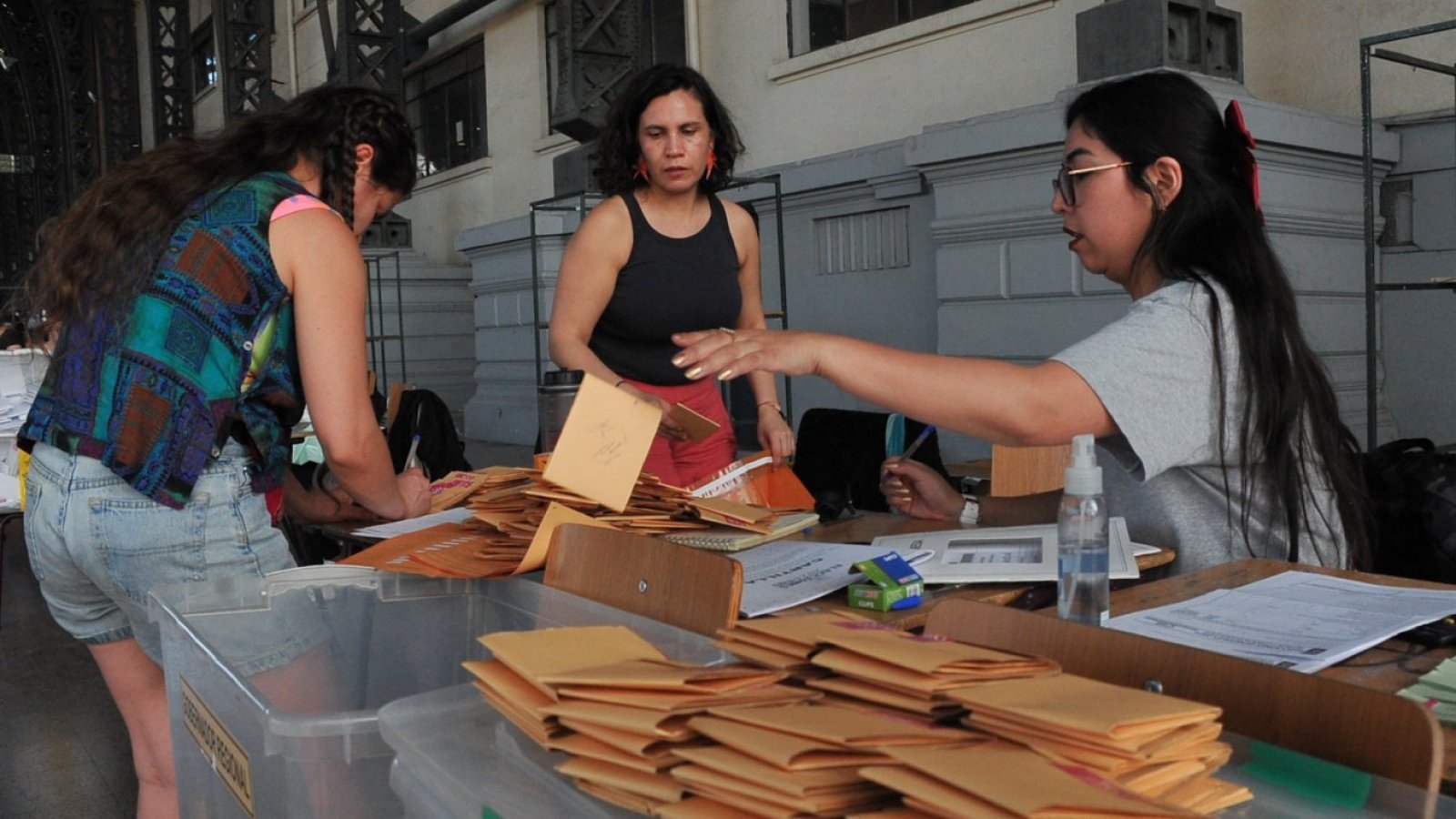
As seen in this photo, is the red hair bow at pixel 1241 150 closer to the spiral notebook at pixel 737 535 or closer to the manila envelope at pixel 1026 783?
the spiral notebook at pixel 737 535

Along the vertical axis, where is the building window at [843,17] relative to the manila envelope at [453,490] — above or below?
above

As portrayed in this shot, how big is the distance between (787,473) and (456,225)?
10.5 metres

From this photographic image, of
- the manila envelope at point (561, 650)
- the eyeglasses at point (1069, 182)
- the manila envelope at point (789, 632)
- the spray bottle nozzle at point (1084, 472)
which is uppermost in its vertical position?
the eyeglasses at point (1069, 182)

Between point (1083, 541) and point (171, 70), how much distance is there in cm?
2210

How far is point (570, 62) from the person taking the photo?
8141mm

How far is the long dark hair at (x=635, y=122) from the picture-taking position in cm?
278

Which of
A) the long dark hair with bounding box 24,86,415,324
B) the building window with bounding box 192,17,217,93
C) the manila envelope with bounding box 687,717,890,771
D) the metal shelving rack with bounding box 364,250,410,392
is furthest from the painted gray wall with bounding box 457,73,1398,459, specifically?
the building window with bounding box 192,17,217,93

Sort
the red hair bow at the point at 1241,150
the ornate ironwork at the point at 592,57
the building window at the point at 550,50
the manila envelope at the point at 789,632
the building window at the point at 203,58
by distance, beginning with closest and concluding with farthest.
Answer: the manila envelope at the point at 789,632 < the red hair bow at the point at 1241,150 < the ornate ironwork at the point at 592,57 < the building window at the point at 550,50 < the building window at the point at 203,58

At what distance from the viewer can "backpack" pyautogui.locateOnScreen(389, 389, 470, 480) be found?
13.9 feet

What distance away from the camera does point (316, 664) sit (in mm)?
1384

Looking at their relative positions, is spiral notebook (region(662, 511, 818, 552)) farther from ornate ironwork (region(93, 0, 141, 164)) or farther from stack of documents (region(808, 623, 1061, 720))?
ornate ironwork (region(93, 0, 141, 164))

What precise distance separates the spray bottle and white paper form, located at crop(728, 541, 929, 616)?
0.32 meters

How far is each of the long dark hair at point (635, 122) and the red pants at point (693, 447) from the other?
0.48 m

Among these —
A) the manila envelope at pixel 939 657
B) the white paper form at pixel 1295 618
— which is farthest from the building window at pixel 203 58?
the manila envelope at pixel 939 657
